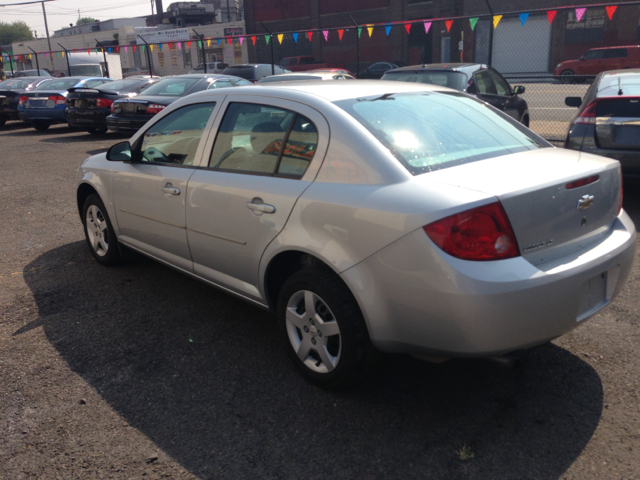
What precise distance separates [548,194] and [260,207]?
4.89 ft

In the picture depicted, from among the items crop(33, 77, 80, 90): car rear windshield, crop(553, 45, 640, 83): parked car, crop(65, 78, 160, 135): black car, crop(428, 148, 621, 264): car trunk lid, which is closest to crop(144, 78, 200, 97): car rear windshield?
crop(65, 78, 160, 135): black car

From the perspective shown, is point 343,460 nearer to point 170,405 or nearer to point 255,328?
point 170,405

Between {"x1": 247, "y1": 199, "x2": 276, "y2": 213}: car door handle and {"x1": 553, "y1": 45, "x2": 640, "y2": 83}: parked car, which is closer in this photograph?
{"x1": 247, "y1": 199, "x2": 276, "y2": 213}: car door handle

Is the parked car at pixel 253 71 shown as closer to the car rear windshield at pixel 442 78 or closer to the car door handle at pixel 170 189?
the car rear windshield at pixel 442 78

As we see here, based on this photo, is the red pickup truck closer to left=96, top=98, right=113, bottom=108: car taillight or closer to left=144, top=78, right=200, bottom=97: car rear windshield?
left=96, top=98, right=113, bottom=108: car taillight

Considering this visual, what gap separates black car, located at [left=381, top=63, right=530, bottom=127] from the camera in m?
8.73

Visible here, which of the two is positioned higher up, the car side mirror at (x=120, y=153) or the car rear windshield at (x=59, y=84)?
the car rear windshield at (x=59, y=84)

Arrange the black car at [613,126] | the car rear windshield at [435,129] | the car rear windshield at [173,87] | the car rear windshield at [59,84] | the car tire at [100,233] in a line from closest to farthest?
the car rear windshield at [435,129]
the car tire at [100,233]
the black car at [613,126]
the car rear windshield at [173,87]
the car rear windshield at [59,84]

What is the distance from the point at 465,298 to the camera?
7.92ft

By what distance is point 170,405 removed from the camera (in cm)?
299

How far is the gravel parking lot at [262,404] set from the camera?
2.53m

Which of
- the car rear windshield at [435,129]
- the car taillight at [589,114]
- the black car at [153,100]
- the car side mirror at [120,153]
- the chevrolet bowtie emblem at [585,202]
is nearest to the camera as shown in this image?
the chevrolet bowtie emblem at [585,202]

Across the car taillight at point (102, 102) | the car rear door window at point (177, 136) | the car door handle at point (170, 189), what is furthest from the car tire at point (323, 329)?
the car taillight at point (102, 102)

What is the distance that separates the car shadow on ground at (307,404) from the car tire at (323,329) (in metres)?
0.15
